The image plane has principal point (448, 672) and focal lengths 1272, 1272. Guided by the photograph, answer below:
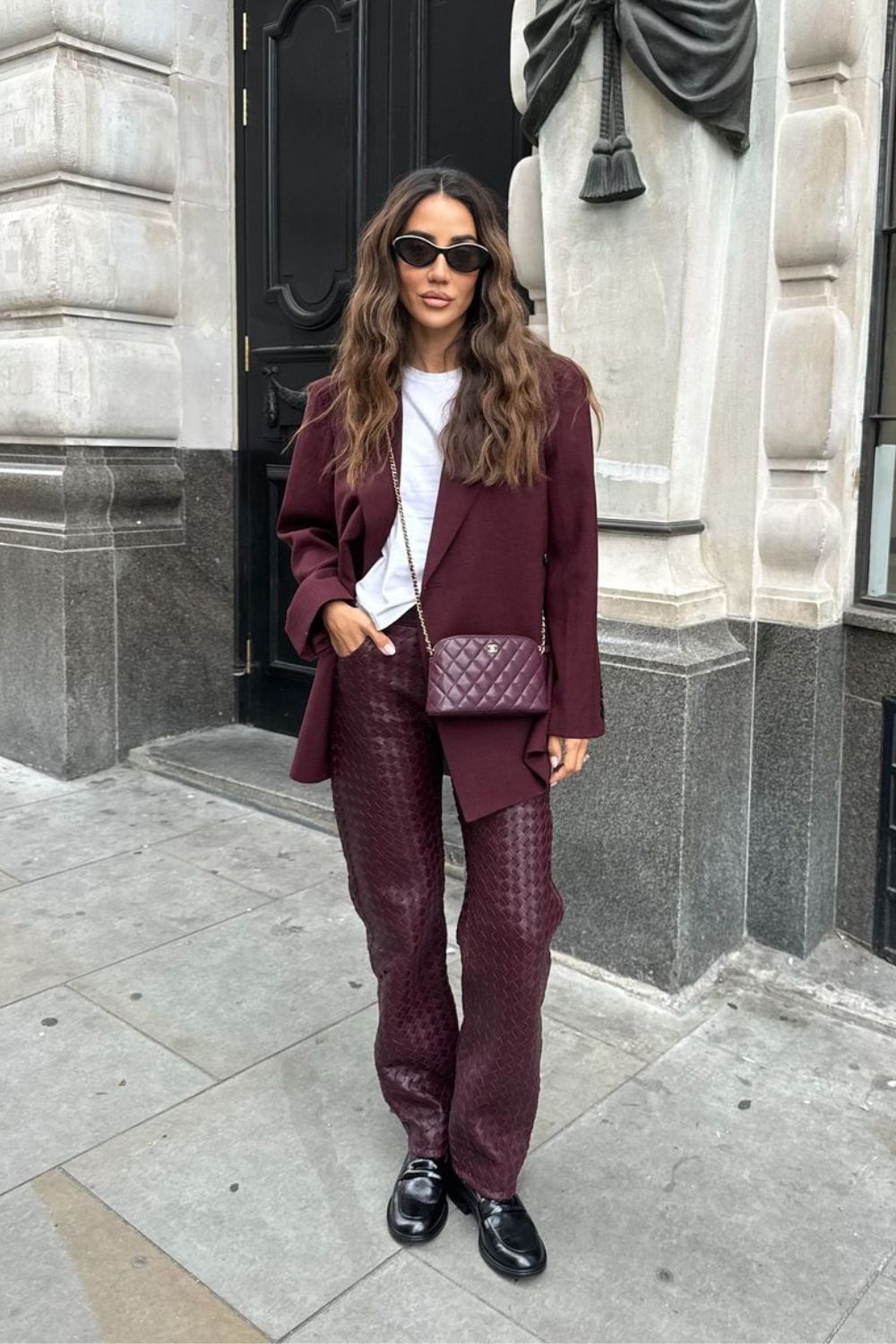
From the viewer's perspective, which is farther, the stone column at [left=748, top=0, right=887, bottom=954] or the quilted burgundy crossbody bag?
the stone column at [left=748, top=0, right=887, bottom=954]

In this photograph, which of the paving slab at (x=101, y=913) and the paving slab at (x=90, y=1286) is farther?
the paving slab at (x=101, y=913)

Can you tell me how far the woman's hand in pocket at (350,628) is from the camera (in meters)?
2.52

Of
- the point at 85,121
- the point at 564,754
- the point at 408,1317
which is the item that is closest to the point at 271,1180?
the point at 408,1317

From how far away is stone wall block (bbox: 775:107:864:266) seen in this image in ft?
11.9

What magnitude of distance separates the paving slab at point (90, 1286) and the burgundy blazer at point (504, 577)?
112cm

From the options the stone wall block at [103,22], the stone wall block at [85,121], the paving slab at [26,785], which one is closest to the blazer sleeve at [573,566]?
the paving slab at [26,785]

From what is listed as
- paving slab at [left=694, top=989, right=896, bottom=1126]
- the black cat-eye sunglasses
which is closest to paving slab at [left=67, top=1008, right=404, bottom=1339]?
paving slab at [left=694, top=989, right=896, bottom=1126]

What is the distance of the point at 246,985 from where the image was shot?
3939mm

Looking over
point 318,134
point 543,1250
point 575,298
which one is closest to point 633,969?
point 543,1250

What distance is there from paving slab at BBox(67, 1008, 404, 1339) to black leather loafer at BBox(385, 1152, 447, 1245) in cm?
5

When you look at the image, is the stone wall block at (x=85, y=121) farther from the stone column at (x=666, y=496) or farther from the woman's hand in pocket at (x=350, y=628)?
the woman's hand in pocket at (x=350, y=628)

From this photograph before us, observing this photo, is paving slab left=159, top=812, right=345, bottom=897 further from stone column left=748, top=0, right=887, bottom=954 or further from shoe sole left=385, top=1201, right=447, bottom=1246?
shoe sole left=385, top=1201, right=447, bottom=1246

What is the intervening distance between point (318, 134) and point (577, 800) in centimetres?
353

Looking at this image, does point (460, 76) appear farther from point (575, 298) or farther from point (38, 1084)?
point (38, 1084)
